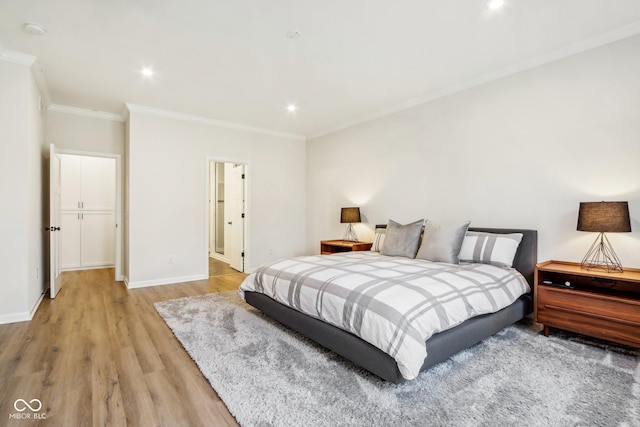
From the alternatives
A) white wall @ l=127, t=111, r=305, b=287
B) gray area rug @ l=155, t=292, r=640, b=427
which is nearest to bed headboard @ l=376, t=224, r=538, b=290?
gray area rug @ l=155, t=292, r=640, b=427

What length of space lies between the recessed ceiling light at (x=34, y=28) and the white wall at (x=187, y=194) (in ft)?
5.87

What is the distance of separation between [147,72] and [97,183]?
393 centimetres

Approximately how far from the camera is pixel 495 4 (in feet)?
7.41

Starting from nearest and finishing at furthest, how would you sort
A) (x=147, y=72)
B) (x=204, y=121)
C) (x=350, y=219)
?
(x=147, y=72)
(x=350, y=219)
(x=204, y=121)

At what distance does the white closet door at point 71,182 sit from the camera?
5863 mm

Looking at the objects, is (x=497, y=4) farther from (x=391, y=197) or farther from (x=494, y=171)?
(x=391, y=197)

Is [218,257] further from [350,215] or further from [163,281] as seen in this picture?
[350,215]

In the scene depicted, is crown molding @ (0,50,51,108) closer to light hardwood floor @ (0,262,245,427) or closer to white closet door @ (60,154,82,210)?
light hardwood floor @ (0,262,245,427)

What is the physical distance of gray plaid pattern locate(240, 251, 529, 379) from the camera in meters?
1.78

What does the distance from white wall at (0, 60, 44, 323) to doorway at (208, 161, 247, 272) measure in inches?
93.0

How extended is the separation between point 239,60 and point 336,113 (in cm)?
198

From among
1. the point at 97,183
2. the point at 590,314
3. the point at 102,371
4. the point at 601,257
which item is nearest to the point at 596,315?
the point at 590,314

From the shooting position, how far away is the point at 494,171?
3389 mm

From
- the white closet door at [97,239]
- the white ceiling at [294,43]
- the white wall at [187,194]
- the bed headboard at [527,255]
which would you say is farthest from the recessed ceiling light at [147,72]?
the bed headboard at [527,255]
